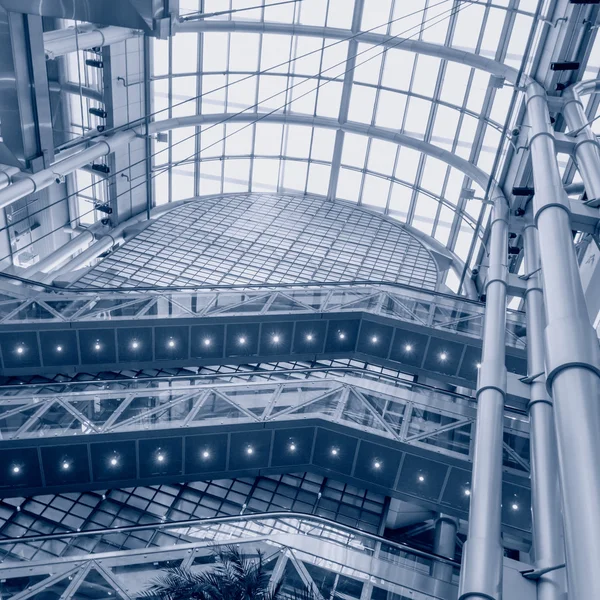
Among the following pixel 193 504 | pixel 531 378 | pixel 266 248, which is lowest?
pixel 193 504

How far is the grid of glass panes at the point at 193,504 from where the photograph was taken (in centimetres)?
1709

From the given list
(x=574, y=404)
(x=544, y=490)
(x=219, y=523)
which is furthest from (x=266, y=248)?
(x=574, y=404)

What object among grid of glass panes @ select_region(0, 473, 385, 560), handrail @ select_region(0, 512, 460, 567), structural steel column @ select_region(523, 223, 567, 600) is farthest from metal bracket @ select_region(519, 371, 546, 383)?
grid of glass panes @ select_region(0, 473, 385, 560)

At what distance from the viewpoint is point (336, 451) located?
17.8 meters

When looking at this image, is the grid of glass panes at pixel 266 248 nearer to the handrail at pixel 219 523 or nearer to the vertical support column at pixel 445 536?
the vertical support column at pixel 445 536

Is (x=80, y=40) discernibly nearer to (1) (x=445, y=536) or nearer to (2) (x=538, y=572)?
(1) (x=445, y=536)

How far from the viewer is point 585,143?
13.4m

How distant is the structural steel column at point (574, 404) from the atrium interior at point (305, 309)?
2cm

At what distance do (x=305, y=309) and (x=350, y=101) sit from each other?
1433cm

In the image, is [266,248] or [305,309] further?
[266,248]

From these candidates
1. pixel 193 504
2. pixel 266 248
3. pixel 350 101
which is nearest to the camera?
pixel 193 504

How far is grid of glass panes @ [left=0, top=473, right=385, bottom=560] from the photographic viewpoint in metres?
17.1

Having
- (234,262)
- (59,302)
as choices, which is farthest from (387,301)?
(59,302)

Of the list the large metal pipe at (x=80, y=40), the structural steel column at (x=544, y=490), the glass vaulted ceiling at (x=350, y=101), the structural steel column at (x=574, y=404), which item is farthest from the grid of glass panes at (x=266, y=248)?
the structural steel column at (x=574, y=404)
